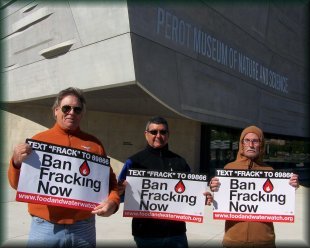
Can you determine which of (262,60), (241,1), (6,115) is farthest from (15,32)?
(262,60)

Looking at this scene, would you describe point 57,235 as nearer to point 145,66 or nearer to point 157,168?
point 157,168

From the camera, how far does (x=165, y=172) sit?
3.67 meters

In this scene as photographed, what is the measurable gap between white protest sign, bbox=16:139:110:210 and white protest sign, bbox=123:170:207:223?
44cm

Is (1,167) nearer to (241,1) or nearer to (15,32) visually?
(15,32)

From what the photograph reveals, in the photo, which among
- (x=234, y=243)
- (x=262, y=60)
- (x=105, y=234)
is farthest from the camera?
(x=262, y=60)

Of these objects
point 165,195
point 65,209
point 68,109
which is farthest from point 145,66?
point 65,209

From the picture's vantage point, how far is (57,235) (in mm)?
2846

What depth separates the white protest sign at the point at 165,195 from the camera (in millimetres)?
3664

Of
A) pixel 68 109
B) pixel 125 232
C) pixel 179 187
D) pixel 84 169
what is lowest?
pixel 125 232

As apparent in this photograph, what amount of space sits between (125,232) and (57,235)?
14.7 ft

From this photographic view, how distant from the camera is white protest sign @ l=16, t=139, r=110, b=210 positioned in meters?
3.12

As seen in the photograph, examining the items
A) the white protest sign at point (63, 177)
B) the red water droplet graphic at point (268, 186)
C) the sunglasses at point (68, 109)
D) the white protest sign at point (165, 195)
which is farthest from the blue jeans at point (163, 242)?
the sunglasses at point (68, 109)

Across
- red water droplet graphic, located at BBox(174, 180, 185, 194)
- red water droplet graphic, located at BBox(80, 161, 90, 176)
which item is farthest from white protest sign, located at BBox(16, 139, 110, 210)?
red water droplet graphic, located at BBox(174, 180, 185, 194)

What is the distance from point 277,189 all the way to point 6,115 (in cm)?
1691
